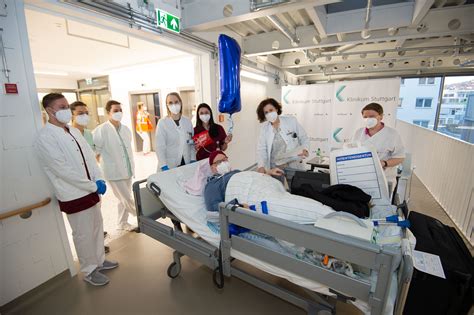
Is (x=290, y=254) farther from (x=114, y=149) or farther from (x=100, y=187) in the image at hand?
(x=114, y=149)

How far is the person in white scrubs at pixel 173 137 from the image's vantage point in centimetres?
250

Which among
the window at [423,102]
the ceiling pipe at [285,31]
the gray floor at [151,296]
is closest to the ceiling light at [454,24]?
the ceiling pipe at [285,31]

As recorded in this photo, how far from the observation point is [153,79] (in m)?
5.95

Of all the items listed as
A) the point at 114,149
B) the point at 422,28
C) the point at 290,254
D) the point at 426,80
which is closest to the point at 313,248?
the point at 290,254

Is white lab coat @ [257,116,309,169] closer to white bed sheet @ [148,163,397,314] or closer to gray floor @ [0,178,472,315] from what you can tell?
white bed sheet @ [148,163,397,314]

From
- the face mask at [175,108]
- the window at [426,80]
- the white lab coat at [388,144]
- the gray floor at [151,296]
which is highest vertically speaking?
the window at [426,80]

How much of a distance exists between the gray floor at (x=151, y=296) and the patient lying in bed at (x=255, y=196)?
757 millimetres

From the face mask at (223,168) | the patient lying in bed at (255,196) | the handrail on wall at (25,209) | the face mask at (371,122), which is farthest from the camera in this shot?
the face mask at (371,122)

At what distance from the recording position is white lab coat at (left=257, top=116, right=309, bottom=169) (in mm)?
2551

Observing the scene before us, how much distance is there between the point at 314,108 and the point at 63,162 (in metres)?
4.09

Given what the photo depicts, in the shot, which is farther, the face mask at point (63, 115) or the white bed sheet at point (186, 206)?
the face mask at point (63, 115)

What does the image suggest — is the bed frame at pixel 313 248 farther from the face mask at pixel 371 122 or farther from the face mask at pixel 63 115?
the face mask at pixel 371 122

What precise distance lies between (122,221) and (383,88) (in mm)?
4444

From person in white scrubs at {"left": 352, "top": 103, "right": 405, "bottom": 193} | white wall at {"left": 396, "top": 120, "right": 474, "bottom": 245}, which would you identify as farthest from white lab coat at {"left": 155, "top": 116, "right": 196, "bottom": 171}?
white wall at {"left": 396, "top": 120, "right": 474, "bottom": 245}
